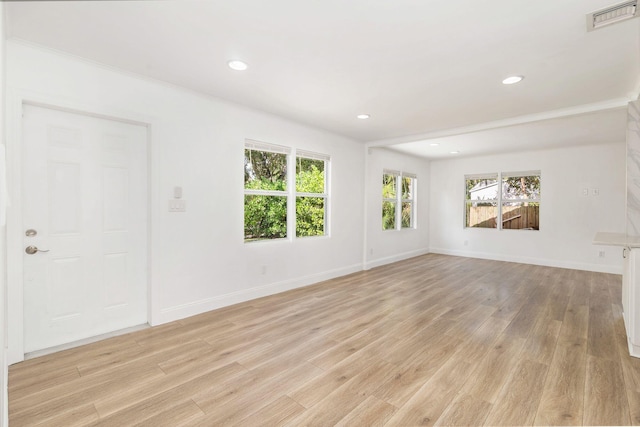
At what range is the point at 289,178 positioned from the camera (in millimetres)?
4316

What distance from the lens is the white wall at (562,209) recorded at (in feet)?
18.2

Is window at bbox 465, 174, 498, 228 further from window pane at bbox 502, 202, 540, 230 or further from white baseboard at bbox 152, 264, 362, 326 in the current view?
white baseboard at bbox 152, 264, 362, 326

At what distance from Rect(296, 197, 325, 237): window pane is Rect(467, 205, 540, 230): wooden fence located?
172 inches

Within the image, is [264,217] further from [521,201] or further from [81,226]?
[521,201]

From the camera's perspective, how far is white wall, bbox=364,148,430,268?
5805 millimetres

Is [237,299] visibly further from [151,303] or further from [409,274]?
[409,274]

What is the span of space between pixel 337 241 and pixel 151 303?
293 centimetres

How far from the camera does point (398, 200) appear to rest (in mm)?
6785

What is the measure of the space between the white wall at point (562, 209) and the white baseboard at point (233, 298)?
4.15 m

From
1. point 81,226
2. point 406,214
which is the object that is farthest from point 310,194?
point 406,214

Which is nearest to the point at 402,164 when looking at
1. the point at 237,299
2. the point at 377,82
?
the point at 377,82

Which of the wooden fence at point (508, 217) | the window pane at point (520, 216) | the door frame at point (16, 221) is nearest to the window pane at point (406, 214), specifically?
the wooden fence at point (508, 217)

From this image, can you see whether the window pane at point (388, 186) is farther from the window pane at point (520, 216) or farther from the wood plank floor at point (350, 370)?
the wood plank floor at point (350, 370)

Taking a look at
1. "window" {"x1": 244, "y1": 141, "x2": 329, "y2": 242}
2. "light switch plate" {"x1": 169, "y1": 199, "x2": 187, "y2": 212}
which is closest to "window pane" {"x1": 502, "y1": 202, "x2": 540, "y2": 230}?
"window" {"x1": 244, "y1": 141, "x2": 329, "y2": 242}
